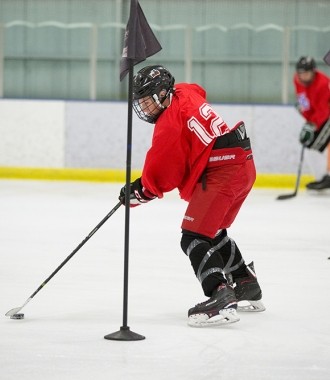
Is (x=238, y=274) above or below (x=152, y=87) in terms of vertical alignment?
below

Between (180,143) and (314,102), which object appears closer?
(180,143)

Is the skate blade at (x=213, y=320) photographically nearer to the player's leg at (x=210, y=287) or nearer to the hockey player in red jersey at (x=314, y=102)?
the player's leg at (x=210, y=287)

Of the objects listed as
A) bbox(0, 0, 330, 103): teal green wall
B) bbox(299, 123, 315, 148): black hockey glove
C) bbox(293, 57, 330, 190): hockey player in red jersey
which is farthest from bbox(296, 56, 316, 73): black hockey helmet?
bbox(0, 0, 330, 103): teal green wall

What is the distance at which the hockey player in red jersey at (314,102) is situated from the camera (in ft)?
29.3

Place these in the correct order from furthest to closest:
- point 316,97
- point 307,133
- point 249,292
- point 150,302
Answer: point 316,97 → point 307,133 → point 150,302 → point 249,292

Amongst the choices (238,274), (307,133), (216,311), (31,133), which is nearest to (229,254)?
(238,274)

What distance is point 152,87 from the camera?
3723mm

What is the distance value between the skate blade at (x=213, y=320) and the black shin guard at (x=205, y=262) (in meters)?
0.10

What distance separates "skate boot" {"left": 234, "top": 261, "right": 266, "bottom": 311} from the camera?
3979 millimetres

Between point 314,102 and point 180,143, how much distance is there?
18.1 ft

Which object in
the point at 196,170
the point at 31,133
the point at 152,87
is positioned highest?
the point at 152,87

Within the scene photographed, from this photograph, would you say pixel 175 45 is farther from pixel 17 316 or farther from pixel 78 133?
pixel 17 316

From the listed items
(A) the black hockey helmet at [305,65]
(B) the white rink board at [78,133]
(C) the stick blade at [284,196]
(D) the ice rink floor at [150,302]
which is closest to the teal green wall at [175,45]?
(B) the white rink board at [78,133]

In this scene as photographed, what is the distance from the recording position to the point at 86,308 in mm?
3996
